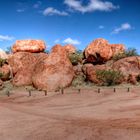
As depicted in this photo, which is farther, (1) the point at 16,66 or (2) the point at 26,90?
(1) the point at 16,66

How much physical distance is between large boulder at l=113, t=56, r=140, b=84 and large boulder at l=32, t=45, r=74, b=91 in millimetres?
4574

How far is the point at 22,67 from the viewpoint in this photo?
31625mm

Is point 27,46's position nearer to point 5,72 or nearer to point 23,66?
point 23,66

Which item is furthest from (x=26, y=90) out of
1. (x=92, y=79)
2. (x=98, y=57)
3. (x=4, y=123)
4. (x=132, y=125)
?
(x=132, y=125)

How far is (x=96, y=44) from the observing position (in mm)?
33125

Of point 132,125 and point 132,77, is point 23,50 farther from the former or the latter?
point 132,125

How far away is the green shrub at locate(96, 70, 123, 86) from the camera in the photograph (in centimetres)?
2840

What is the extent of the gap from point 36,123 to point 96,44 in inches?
798

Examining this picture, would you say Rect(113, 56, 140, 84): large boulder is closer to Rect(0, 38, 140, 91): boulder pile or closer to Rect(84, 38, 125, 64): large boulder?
Rect(0, 38, 140, 91): boulder pile

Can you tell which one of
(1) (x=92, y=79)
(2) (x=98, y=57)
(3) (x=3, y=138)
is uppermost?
(2) (x=98, y=57)

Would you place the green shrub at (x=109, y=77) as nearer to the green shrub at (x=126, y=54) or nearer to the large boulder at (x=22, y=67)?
the green shrub at (x=126, y=54)

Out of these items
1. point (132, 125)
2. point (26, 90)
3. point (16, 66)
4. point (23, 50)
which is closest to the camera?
point (132, 125)

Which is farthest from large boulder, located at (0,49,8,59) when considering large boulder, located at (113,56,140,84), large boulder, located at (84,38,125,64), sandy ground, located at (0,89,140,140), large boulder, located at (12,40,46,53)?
sandy ground, located at (0,89,140,140)

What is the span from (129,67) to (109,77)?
286cm
